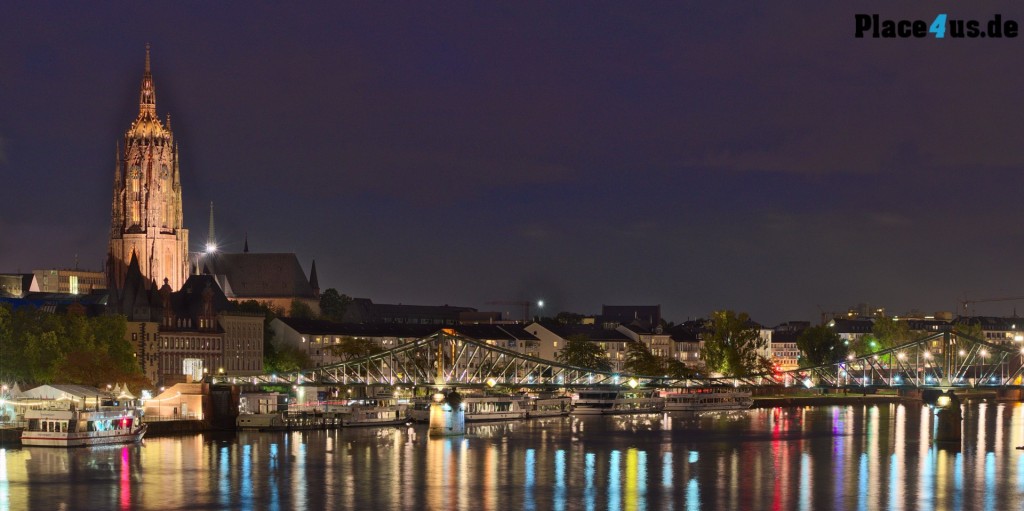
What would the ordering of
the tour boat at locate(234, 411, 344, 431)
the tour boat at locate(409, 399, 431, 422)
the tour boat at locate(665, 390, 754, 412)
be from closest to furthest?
the tour boat at locate(234, 411, 344, 431)
the tour boat at locate(409, 399, 431, 422)
the tour boat at locate(665, 390, 754, 412)

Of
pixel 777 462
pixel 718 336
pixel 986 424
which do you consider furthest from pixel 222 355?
pixel 777 462

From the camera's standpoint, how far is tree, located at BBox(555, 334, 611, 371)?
178 metres

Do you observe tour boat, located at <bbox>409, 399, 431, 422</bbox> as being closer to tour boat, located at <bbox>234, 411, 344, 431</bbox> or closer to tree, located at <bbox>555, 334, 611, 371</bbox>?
tour boat, located at <bbox>234, 411, 344, 431</bbox>

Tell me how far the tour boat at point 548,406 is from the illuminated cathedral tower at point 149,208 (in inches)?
2422

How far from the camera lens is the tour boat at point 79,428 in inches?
3593

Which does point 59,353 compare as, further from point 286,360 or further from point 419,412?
point 286,360

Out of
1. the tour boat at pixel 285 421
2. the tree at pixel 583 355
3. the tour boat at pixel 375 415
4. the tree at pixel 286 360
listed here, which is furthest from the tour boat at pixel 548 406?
the tree at pixel 583 355

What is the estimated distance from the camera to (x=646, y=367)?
177125 mm

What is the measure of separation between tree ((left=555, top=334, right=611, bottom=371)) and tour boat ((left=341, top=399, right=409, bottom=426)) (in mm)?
56505

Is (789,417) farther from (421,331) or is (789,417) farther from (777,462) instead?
(421,331)

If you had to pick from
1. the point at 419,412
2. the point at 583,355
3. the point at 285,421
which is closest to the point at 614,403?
the point at 419,412

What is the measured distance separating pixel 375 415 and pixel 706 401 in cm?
4147

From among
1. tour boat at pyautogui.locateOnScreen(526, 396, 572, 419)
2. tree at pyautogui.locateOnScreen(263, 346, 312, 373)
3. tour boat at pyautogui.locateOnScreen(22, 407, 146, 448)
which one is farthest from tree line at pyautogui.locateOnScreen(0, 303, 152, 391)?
tree at pyautogui.locateOnScreen(263, 346, 312, 373)

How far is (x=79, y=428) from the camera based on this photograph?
92.0 metres
